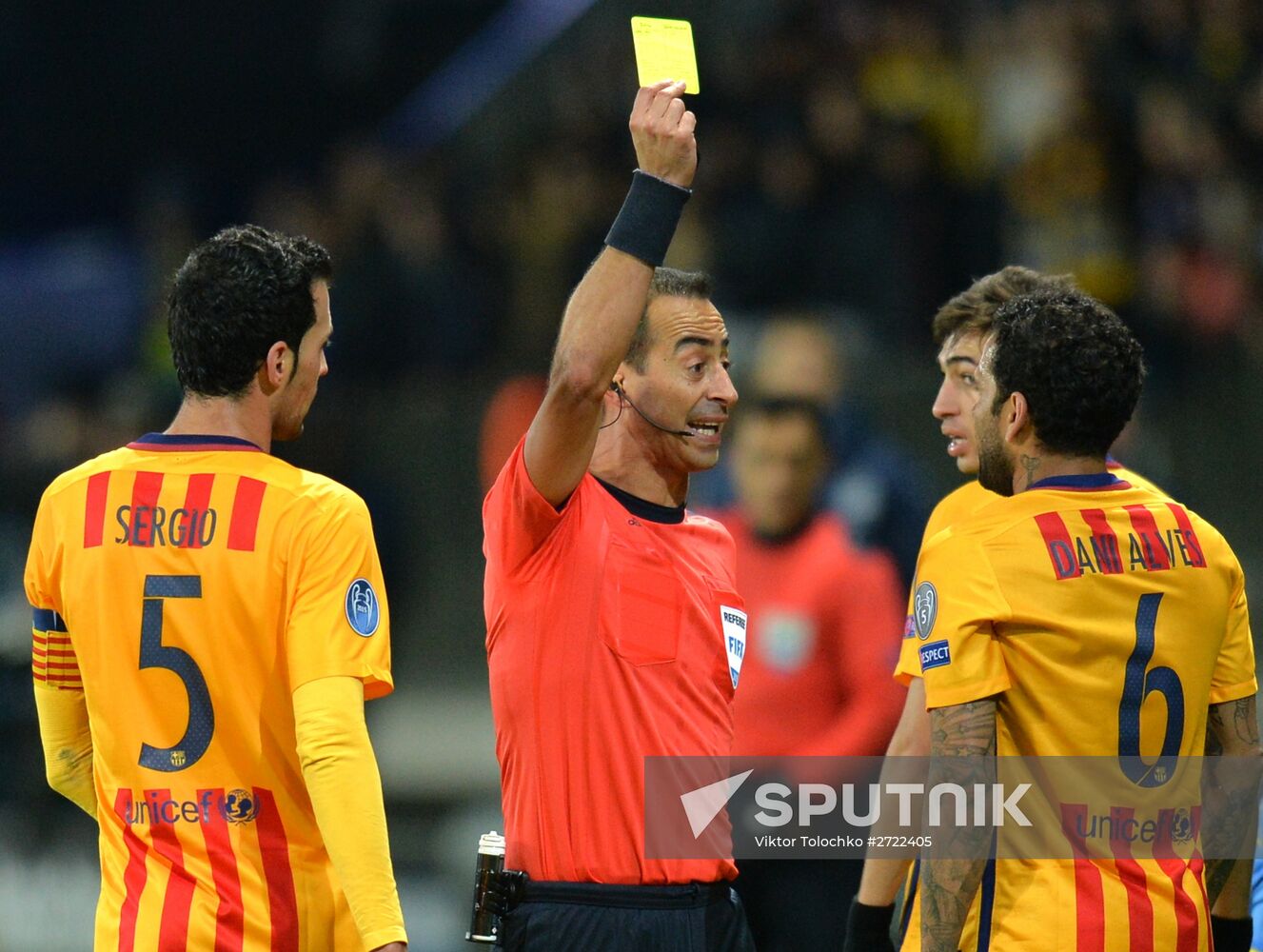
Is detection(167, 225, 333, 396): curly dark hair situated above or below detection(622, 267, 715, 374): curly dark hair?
below

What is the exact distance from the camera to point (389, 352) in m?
10.2

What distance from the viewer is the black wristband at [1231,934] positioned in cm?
348

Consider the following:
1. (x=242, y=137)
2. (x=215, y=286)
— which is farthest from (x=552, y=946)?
(x=242, y=137)

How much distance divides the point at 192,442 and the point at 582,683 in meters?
0.88

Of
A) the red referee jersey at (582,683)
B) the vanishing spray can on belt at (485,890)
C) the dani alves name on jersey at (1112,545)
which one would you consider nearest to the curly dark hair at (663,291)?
the red referee jersey at (582,683)

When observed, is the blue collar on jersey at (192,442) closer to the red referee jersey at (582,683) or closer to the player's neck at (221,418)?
the player's neck at (221,418)

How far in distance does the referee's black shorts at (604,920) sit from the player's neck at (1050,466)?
3.47ft

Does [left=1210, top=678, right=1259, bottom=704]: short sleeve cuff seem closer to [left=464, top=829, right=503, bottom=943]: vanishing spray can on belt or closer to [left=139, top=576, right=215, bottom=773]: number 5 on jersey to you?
[left=464, top=829, right=503, bottom=943]: vanishing spray can on belt

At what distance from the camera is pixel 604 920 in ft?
10.5

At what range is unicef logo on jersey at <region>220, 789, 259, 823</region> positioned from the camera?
3.09 metres

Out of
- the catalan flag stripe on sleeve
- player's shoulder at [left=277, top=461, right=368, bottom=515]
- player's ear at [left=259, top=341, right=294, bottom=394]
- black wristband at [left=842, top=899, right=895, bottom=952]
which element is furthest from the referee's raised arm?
black wristband at [left=842, top=899, right=895, bottom=952]

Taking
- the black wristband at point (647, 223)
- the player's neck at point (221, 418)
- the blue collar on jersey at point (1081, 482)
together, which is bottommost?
the blue collar on jersey at point (1081, 482)

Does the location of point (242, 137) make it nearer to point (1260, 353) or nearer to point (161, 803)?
point (1260, 353)

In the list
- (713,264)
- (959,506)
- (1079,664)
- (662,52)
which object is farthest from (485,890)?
(713,264)
